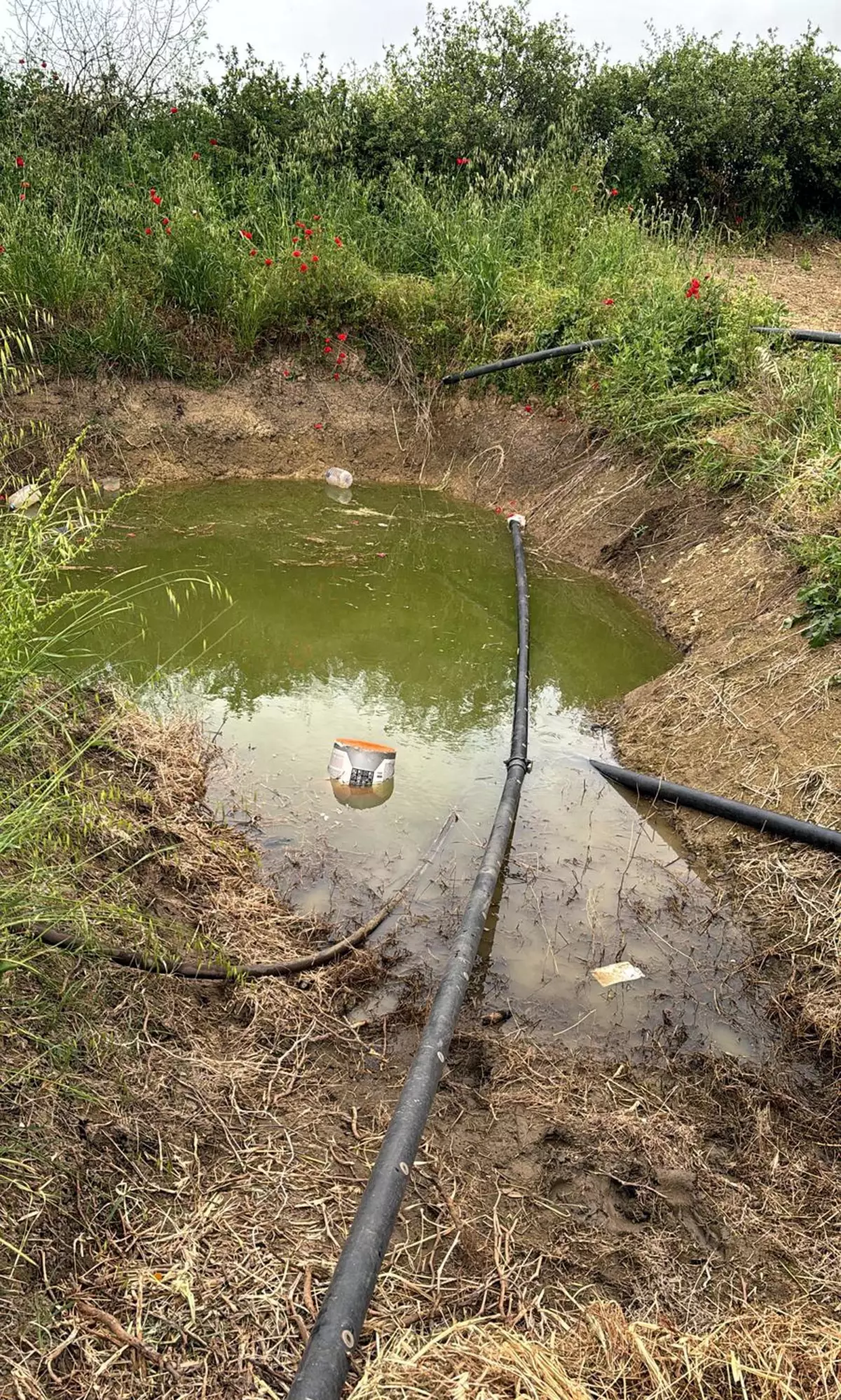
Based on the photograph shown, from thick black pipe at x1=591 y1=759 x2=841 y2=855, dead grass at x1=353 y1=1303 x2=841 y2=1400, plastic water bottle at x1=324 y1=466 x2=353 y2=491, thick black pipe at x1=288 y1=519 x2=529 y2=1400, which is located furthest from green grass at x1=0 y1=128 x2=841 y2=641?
dead grass at x1=353 y1=1303 x2=841 y2=1400

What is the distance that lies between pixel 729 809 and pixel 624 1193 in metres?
1.85

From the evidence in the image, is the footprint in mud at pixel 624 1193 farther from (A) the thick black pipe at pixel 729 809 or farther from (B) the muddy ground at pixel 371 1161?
(A) the thick black pipe at pixel 729 809

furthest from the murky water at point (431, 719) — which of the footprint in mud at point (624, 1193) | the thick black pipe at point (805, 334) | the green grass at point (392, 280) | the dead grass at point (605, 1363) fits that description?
the thick black pipe at point (805, 334)

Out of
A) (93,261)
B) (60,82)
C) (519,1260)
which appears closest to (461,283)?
(93,261)

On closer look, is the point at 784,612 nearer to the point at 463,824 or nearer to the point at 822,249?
the point at 463,824

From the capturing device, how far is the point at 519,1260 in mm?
2191

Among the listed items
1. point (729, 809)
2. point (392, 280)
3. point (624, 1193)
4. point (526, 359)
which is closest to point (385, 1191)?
point (624, 1193)

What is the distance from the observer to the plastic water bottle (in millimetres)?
8359

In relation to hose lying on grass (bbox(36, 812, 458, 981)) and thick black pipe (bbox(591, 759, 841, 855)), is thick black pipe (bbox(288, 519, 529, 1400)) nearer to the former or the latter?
hose lying on grass (bbox(36, 812, 458, 981))

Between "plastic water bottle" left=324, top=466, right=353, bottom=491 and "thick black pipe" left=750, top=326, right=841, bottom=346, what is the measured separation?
343 centimetres

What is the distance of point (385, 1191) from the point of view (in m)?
1.91

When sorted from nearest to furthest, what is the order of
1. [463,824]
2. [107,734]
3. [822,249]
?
[107,734] < [463,824] < [822,249]

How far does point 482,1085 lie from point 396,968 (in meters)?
0.58

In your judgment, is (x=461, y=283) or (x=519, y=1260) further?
(x=461, y=283)
